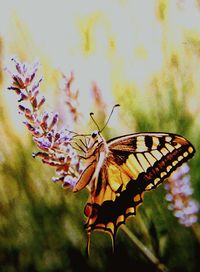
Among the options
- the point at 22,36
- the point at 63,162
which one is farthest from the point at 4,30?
the point at 63,162

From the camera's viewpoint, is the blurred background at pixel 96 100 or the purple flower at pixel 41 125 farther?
the blurred background at pixel 96 100

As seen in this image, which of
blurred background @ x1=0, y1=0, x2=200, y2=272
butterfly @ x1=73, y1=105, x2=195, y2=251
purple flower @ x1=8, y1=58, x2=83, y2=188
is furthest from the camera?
blurred background @ x1=0, y1=0, x2=200, y2=272

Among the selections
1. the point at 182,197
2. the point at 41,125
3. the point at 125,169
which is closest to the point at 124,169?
the point at 125,169

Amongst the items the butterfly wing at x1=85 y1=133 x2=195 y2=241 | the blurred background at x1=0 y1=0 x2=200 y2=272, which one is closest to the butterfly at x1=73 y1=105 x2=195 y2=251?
the butterfly wing at x1=85 y1=133 x2=195 y2=241

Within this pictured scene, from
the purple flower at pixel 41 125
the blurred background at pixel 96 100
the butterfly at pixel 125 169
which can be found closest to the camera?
the purple flower at pixel 41 125

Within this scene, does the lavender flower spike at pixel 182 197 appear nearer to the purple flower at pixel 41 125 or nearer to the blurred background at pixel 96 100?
the blurred background at pixel 96 100

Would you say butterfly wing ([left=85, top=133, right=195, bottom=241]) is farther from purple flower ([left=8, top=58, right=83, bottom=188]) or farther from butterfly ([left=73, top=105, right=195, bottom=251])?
purple flower ([left=8, top=58, right=83, bottom=188])

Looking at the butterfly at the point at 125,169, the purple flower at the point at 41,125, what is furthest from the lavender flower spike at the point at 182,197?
the purple flower at the point at 41,125
